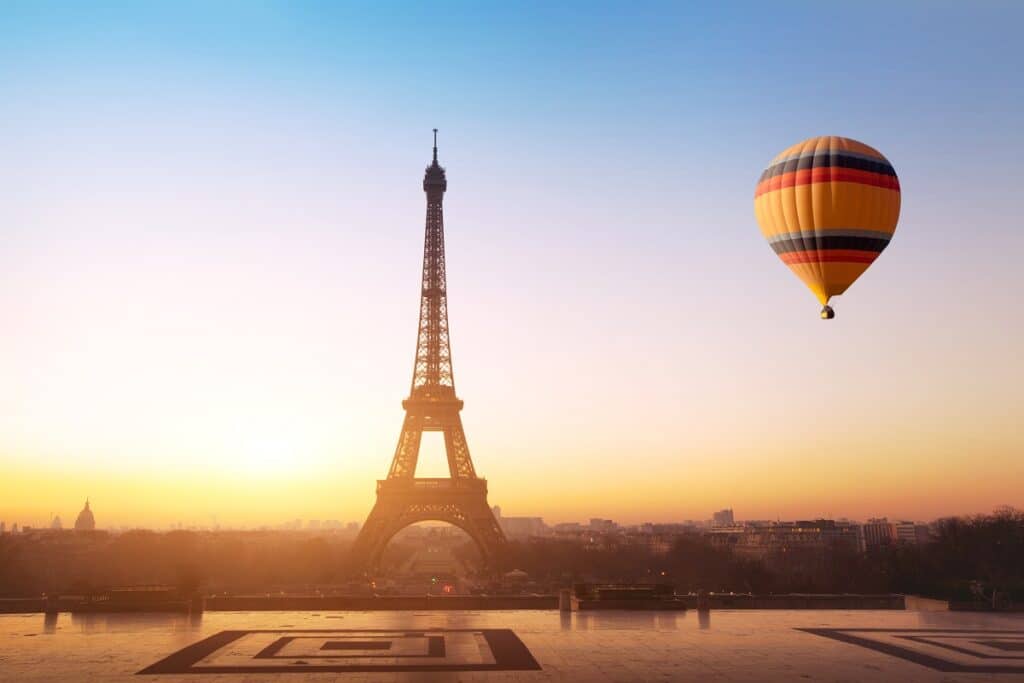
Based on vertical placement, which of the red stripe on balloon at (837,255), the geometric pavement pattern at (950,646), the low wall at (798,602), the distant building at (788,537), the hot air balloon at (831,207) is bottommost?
the geometric pavement pattern at (950,646)

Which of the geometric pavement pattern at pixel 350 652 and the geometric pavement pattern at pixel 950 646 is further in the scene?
the geometric pavement pattern at pixel 950 646

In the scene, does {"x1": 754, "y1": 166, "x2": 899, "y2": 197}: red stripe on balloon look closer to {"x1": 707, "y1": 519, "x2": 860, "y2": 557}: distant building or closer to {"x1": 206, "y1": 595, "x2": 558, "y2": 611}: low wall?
{"x1": 206, "y1": 595, "x2": 558, "y2": 611}: low wall

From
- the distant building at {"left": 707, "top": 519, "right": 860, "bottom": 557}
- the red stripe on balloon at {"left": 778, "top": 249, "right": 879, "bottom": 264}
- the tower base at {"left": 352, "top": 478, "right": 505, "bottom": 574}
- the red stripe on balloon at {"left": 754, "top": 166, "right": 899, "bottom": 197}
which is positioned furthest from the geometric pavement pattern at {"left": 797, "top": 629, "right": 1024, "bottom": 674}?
the distant building at {"left": 707, "top": 519, "right": 860, "bottom": 557}

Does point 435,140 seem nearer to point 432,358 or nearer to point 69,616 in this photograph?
point 432,358

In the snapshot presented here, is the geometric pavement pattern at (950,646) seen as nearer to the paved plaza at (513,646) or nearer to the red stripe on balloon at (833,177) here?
the paved plaza at (513,646)

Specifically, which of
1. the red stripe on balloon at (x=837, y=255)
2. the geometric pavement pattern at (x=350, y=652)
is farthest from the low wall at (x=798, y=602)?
the red stripe on balloon at (x=837, y=255)

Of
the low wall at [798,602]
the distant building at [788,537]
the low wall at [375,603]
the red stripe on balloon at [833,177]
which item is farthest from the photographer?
the distant building at [788,537]

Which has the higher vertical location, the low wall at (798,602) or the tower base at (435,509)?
the tower base at (435,509)

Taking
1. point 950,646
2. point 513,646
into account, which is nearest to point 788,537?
point 950,646
